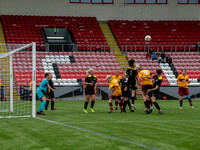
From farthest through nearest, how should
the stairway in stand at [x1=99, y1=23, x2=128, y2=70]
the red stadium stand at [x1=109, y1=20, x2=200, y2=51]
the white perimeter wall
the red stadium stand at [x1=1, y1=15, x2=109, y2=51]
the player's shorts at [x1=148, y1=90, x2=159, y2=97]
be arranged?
1. the white perimeter wall
2. the red stadium stand at [x1=109, y1=20, x2=200, y2=51]
3. the red stadium stand at [x1=1, y1=15, x2=109, y2=51]
4. the stairway in stand at [x1=99, y1=23, x2=128, y2=70]
5. the player's shorts at [x1=148, y1=90, x2=159, y2=97]

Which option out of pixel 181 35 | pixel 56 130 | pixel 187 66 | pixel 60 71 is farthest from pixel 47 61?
pixel 56 130

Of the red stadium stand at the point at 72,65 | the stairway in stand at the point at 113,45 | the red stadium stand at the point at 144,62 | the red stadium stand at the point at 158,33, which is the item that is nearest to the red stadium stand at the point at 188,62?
the red stadium stand at the point at 158,33

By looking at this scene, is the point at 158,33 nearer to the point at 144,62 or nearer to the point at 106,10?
the point at 106,10

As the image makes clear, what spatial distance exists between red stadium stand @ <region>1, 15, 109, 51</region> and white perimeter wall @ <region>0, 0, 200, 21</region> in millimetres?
1028

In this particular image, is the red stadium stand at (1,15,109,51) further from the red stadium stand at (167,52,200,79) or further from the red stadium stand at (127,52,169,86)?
the red stadium stand at (167,52,200,79)

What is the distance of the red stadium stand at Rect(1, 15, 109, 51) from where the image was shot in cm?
3653

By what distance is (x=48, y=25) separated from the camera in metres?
38.9

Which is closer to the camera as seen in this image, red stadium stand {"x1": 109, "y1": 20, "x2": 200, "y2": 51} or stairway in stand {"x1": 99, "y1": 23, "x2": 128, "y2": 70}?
stairway in stand {"x1": 99, "y1": 23, "x2": 128, "y2": 70}

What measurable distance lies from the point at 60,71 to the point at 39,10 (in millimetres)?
11812

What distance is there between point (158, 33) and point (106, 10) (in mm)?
6495

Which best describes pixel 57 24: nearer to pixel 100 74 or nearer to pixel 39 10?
pixel 39 10

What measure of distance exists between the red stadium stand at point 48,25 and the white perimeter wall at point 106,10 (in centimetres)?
103

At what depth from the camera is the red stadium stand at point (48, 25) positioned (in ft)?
120

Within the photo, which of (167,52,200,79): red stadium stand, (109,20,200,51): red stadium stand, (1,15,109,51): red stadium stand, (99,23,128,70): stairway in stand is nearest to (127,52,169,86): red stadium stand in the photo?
(99,23,128,70): stairway in stand
